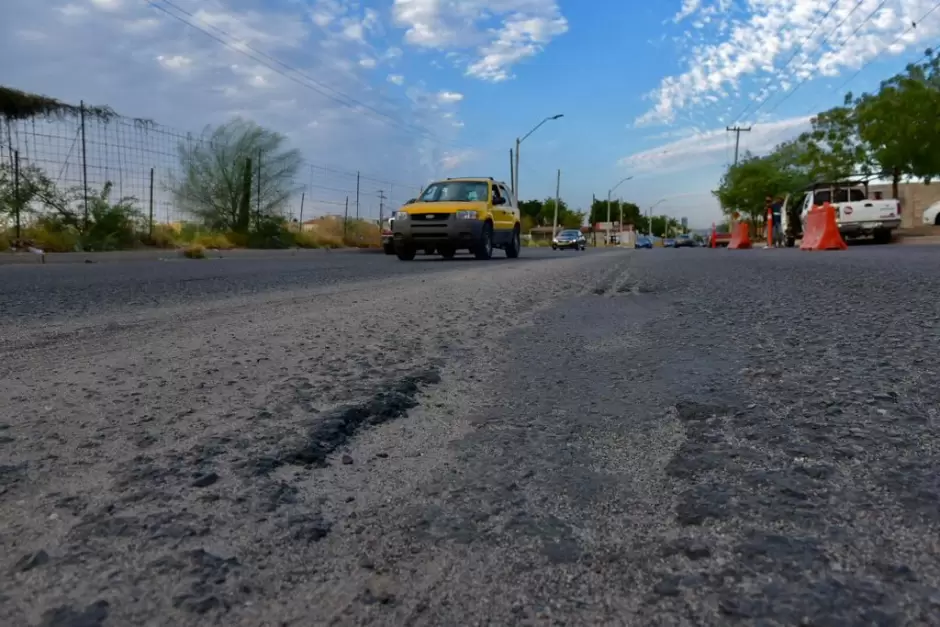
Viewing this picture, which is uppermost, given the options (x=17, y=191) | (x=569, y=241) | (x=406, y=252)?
(x=569, y=241)

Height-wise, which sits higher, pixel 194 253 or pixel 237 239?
pixel 237 239

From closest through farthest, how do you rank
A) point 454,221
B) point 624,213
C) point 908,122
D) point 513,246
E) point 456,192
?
point 454,221
point 456,192
point 513,246
point 908,122
point 624,213

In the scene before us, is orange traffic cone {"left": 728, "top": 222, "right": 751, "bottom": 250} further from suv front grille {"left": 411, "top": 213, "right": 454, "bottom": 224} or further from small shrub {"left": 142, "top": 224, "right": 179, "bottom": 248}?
small shrub {"left": 142, "top": 224, "right": 179, "bottom": 248}

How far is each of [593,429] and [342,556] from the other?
32.7 inches

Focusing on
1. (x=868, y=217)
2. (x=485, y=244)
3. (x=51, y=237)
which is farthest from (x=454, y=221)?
(x=868, y=217)

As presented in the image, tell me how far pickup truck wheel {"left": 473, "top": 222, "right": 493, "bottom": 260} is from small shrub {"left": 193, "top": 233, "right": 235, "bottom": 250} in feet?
23.7

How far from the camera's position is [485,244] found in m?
14.4

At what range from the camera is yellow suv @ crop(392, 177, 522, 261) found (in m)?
14.0

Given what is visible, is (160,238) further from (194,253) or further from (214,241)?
(194,253)

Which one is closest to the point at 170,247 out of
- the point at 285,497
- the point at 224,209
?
the point at 224,209

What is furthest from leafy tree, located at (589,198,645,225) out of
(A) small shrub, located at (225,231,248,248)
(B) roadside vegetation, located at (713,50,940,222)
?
(A) small shrub, located at (225,231,248,248)

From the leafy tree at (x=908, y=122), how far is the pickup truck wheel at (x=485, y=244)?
24.2 m

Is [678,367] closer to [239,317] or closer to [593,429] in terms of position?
[593,429]

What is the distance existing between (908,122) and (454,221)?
25.5 meters
